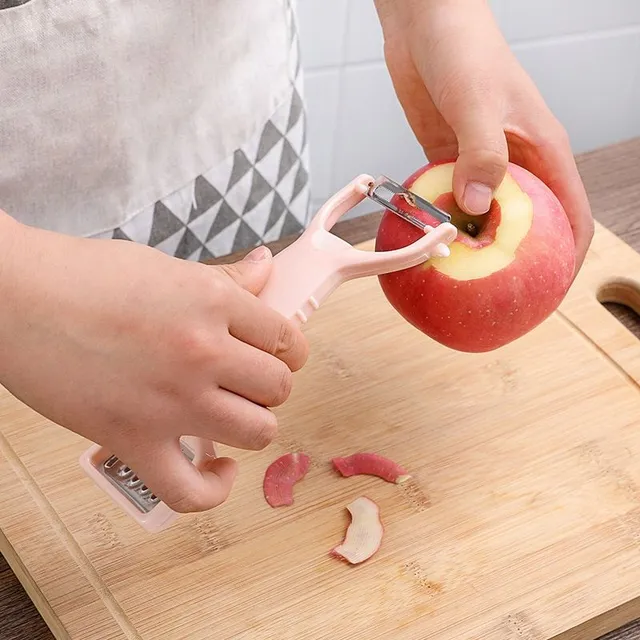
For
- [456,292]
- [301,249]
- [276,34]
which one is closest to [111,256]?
[301,249]

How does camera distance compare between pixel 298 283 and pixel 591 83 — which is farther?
pixel 591 83

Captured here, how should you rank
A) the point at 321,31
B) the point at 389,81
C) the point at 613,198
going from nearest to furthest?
1. the point at 613,198
2. the point at 321,31
3. the point at 389,81

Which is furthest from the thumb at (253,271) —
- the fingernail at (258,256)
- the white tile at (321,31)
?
the white tile at (321,31)

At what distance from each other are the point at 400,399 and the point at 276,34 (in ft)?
1.40

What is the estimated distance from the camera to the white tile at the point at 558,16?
1.75 meters

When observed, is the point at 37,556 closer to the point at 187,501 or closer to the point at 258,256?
the point at 187,501

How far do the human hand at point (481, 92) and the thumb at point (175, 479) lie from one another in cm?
32

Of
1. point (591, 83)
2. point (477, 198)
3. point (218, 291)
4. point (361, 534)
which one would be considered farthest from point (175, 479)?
point (591, 83)

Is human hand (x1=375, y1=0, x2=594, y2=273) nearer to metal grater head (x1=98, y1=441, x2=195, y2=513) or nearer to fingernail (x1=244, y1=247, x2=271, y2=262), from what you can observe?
fingernail (x1=244, y1=247, x2=271, y2=262)

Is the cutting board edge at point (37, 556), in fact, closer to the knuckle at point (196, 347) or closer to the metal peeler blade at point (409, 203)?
the knuckle at point (196, 347)

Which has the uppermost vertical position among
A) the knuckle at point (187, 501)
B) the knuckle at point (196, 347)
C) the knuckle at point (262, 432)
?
the knuckle at point (196, 347)

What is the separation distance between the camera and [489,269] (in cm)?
83

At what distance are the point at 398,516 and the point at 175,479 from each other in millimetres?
274

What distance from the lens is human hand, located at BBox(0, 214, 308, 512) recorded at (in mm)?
613
